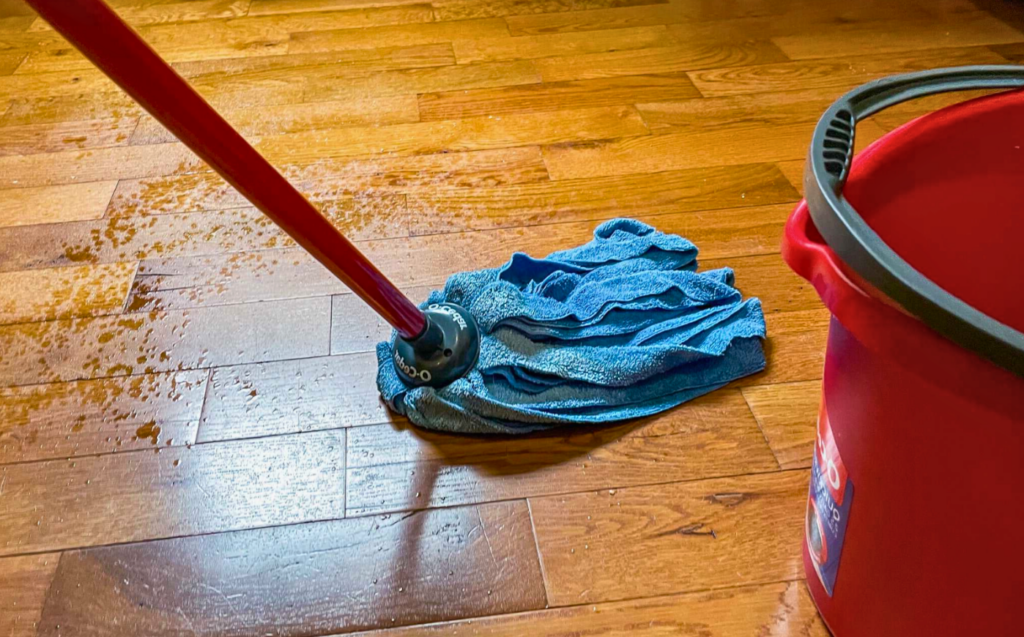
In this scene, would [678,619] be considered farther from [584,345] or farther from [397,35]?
[397,35]

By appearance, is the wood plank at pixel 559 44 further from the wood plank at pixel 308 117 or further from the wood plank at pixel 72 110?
the wood plank at pixel 72 110

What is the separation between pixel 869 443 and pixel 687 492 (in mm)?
292

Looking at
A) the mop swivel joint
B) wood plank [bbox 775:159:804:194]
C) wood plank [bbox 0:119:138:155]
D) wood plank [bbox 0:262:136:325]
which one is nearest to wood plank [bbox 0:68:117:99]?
wood plank [bbox 0:119:138:155]

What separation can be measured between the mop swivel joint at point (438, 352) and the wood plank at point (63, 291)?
44 cm

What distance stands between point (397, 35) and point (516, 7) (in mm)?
295

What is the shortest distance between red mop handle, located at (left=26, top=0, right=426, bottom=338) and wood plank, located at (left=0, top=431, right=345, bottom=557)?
0.59 feet

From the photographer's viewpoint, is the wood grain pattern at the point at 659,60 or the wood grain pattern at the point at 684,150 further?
the wood grain pattern at the point at 659,60

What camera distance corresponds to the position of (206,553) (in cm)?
72

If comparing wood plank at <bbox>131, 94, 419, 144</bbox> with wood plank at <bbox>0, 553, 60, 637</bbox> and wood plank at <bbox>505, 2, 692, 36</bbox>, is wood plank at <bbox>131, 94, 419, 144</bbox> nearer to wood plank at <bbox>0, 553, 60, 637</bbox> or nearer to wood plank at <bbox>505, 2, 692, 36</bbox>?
wood plank at <bbox>505, 2, 692, 36</bbox>

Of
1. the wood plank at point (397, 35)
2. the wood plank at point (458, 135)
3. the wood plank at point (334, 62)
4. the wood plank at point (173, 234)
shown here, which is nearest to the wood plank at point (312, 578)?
the wood plank at point (173, 234)

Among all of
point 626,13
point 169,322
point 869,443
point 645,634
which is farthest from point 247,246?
point 626,13

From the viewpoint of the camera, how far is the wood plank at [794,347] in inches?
33.5

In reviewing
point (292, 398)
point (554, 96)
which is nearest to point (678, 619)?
point (292, 398)

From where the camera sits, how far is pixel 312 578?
70cm
